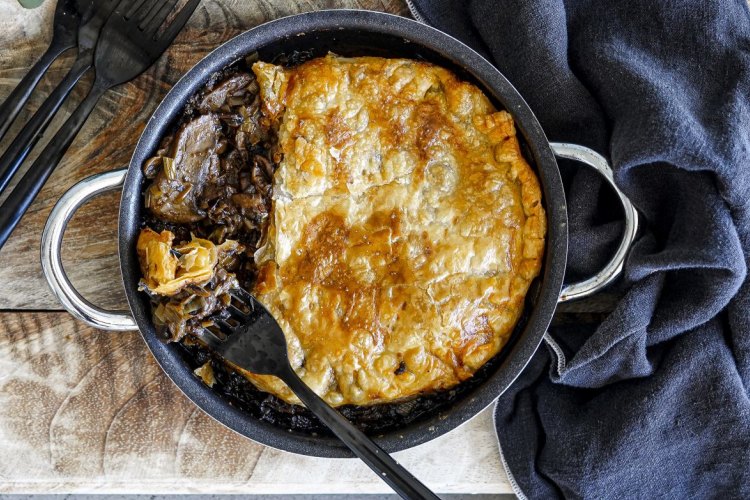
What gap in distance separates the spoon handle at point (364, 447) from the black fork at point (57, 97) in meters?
1.22

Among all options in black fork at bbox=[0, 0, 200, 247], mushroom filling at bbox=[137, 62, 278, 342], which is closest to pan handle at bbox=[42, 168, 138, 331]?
mushroom filling at bbox=[137, 62, 278, 342]

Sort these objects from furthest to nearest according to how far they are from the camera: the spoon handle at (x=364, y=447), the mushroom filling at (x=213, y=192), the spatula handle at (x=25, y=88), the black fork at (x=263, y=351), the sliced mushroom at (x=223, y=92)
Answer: the spatula handle at (x=25, y=88) → the sliced mushroom at (x=223, y=92) → the mushroom filling at (x=213, y=192) → the black fork at (x=263, y=351) → the spoon handle at (x=364, y=447)

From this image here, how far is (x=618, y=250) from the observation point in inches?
95.6

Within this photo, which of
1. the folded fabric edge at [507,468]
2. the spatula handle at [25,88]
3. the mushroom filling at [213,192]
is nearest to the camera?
the mushroom filling at [213,192]

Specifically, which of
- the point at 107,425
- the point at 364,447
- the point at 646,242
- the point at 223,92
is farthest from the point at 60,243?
the point at 646,242

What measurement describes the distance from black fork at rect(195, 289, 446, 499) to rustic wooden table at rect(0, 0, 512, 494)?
21.7 inches

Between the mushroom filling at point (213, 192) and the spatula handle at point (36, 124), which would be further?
the spatula handle at point (36, 124)

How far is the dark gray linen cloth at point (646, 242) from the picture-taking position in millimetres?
2354

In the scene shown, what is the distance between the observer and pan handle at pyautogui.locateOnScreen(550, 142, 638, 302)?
2.41 meters

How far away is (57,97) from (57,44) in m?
0.21

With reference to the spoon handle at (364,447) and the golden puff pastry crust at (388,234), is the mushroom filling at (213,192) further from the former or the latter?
the spoon handle at (364,447)

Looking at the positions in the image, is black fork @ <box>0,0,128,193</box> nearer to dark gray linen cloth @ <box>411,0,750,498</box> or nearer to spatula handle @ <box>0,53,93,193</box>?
spatula handle @ <box>0,53,93,193</box>

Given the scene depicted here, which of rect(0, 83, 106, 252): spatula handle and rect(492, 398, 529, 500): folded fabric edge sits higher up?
rect(0, 83, 106, 252): spatula handle

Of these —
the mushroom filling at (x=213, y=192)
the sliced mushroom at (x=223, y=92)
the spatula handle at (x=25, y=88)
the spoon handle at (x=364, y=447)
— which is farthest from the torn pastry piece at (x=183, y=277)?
the spatula handle at (x=25, y=88)
